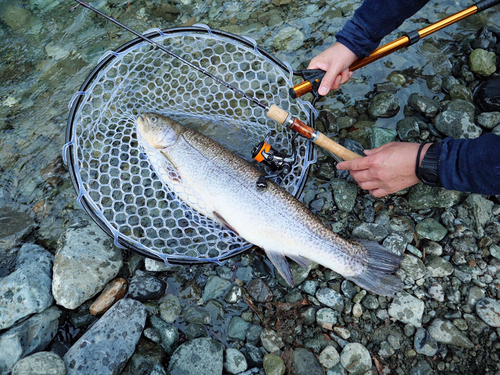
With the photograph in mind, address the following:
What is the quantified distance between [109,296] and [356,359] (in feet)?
8.49

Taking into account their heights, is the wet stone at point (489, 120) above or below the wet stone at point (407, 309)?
above

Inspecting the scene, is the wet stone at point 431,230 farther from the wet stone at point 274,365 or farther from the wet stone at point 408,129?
the wet stone at point 274,365

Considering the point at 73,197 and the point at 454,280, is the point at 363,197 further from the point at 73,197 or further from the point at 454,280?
the point at 73,197

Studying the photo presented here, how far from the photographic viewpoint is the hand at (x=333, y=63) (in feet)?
10.5

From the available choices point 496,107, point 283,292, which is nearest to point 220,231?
point 283,292

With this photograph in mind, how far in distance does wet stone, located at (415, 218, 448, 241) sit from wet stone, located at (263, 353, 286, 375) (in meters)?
2.08

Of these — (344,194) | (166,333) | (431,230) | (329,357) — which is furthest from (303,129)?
(166,333)

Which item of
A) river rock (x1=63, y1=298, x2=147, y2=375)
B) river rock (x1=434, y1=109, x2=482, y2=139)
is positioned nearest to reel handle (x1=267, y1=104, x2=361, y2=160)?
river rock (x1=434, y1=109, x2=482, y2=139)

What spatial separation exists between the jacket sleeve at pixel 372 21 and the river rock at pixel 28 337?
406cm

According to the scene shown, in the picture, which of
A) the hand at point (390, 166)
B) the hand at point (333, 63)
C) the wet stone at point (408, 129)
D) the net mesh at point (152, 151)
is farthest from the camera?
the wet stone at point (408, 129)

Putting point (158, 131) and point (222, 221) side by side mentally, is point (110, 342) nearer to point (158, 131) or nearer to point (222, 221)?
point (222, 221)

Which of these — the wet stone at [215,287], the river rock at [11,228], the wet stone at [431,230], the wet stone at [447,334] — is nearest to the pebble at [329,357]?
the wet stone at [447,334]

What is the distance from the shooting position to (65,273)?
3.37 m

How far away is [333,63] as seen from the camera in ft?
10.7
